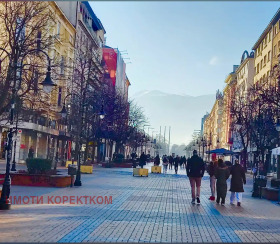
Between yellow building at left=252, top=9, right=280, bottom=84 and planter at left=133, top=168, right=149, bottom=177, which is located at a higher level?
yellow building at left=252, top=9, right=280, bottom=84

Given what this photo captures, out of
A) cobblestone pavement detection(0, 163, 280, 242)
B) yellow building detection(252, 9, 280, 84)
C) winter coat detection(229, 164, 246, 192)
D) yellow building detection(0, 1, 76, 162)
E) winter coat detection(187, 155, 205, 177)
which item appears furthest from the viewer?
yellow building detection(252, 9, 280, 84)

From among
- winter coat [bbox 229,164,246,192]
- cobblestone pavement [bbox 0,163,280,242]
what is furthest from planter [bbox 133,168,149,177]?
cobblestone pavement [bbox 0,163,280,242]

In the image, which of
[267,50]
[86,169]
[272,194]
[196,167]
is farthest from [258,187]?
[267,50]

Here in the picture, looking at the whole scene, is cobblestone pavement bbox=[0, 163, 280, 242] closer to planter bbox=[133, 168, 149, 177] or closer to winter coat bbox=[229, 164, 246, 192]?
winter coat bbox=[229, 164, 246, 192]

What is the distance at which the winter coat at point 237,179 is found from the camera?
16703 millimetres

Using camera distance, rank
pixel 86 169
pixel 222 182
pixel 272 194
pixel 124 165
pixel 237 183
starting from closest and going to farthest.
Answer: pixel 222 182
pixel 237 183
pixel 272 194
pixel 86 169
pixel 124 165

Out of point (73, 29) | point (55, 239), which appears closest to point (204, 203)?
point (55, 239)

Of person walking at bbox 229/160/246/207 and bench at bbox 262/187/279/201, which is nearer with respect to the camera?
person walking at bbox 229/160/246/207

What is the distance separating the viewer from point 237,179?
16.9 metres

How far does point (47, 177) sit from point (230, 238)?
39.4 ft

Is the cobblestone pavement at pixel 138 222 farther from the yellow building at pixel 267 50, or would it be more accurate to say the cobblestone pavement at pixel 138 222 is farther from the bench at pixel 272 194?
the yellow building at pixel 267 50

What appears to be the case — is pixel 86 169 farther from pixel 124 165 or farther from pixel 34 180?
pixel 124 165

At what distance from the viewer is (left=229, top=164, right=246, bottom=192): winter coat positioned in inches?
658

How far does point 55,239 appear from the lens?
8.42 m
